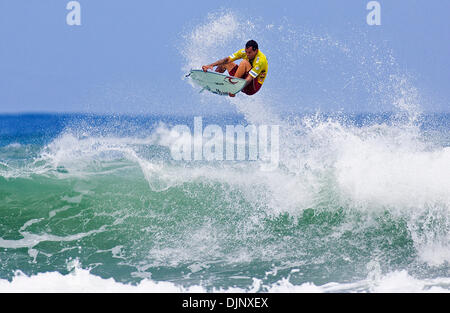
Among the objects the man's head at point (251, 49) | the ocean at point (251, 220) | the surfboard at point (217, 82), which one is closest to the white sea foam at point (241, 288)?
the ocean at point (251, 220)

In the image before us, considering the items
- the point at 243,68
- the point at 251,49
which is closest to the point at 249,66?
the point at 243,68

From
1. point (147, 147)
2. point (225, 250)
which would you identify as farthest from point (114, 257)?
point (147, 147)

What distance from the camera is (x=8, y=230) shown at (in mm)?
7789

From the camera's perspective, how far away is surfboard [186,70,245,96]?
25.0ft

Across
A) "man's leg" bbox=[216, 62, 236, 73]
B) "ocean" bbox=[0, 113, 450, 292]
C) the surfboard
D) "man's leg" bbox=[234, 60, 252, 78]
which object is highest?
"man's leg" bbox=[216, 62, 236, 73]

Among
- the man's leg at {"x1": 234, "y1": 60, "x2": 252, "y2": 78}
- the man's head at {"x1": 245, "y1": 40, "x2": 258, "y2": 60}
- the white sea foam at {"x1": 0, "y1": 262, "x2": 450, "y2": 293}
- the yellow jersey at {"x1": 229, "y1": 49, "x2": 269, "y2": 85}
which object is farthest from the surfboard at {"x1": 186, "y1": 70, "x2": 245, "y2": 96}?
the white sea foam at {"x1": 0, "y1": 262, "x2": 450, "y2": 293}

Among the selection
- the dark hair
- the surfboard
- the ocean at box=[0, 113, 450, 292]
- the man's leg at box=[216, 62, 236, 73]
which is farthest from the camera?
the man's leg at box=[216, 62, 236, 73]

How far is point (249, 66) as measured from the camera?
298 inches

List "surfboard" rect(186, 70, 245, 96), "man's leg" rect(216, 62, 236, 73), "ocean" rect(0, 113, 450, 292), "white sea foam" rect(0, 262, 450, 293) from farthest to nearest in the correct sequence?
"man's leg" rect(216, 62, 236, 73) < "surfboard" rect(186, 70, 245, 96) < "ocean" rect(0, 113, 450, 292) < "white sea foam" rect(0, 262, 450, 293)

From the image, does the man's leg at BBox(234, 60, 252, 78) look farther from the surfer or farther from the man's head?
the man's head

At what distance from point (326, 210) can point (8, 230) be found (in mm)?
5521

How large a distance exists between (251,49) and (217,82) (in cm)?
85

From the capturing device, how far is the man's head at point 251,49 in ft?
24.4
